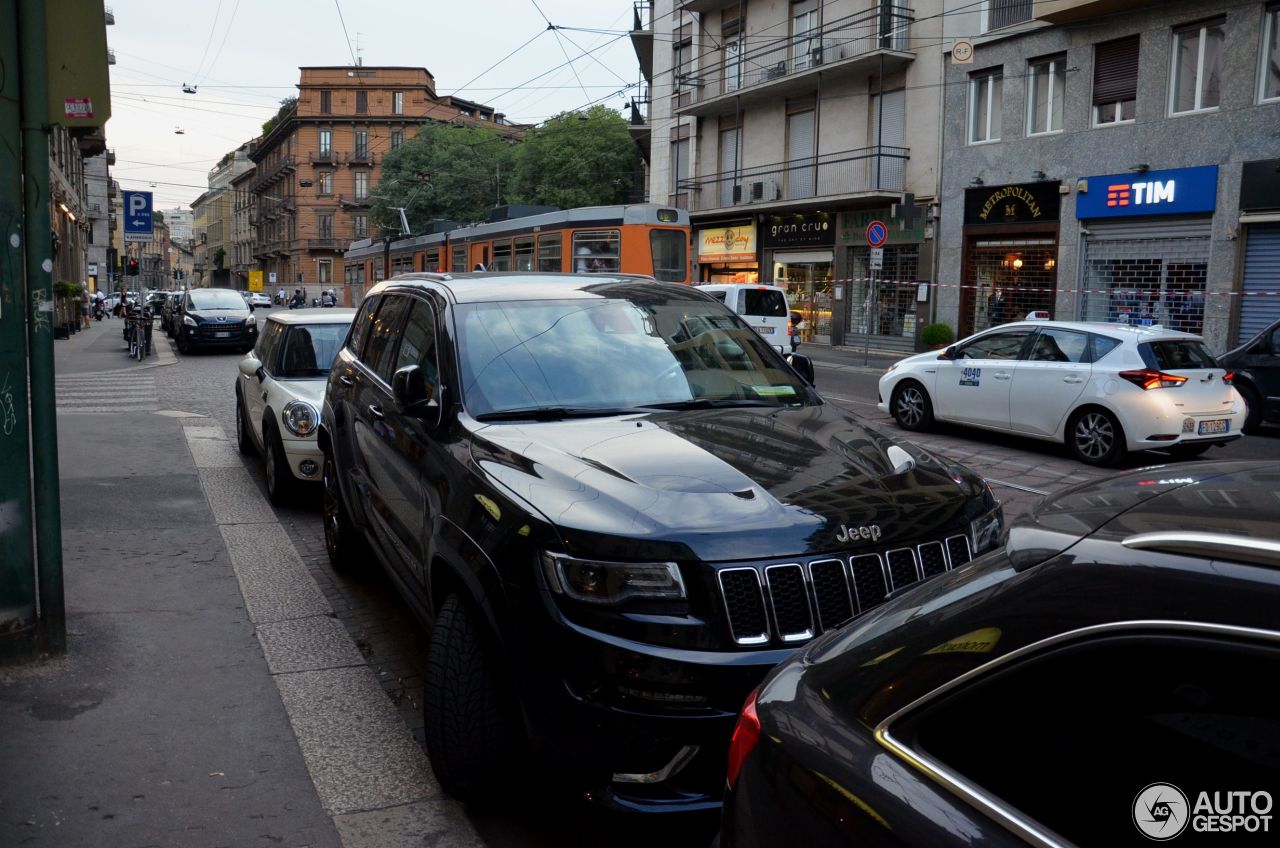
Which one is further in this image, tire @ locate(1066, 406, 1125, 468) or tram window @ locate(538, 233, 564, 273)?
tram window @ locate(538, 233, 564, 273)

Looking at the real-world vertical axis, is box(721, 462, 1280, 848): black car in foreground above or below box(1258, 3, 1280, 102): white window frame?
below

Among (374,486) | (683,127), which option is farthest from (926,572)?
(683,127)

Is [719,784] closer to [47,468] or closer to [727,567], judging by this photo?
[727,567]

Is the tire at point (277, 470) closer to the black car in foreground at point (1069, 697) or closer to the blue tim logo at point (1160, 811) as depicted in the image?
the black car in foreground at point (1069, 697)

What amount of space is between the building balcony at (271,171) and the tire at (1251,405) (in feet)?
281

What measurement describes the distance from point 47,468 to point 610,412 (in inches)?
100

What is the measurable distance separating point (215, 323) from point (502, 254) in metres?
7.33

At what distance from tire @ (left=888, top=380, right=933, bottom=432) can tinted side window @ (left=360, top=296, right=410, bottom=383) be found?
8.70 metres

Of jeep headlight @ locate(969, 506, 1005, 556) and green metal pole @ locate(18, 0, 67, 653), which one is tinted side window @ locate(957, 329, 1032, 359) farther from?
green metal pole @ locate(18, 0, 67, 653)

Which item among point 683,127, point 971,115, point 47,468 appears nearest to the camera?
point 47,468

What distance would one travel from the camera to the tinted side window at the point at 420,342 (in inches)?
186

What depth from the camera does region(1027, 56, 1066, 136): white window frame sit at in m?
24.7

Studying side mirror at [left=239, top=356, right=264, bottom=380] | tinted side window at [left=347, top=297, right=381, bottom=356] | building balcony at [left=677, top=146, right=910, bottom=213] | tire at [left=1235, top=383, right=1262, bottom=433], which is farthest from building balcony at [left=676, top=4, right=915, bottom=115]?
tinted side window at [left=347, top=297, right=381, bottom=356]

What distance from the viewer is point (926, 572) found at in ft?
11.1
